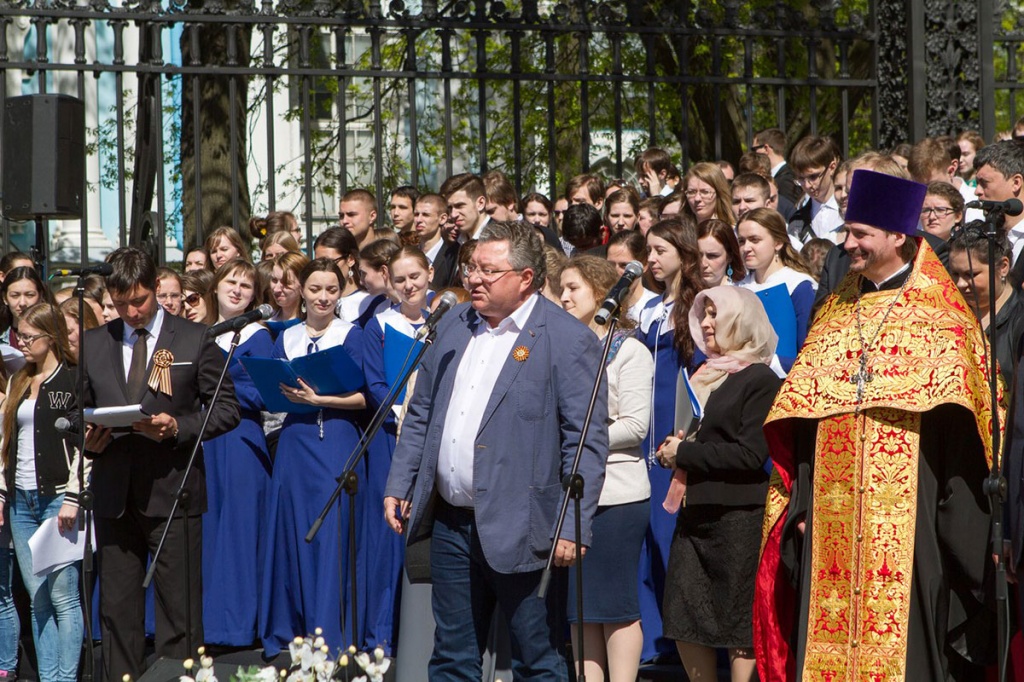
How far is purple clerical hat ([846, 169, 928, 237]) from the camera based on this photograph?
5.84m

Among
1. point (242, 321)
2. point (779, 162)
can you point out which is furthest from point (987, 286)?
point (779, 162)

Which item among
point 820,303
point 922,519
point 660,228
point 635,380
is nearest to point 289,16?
point 660,228

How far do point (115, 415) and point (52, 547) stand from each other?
1.12 meters

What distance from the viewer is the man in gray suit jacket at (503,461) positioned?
612 centimetres

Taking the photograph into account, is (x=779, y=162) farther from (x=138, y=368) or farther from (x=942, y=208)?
(x=138, y=368)

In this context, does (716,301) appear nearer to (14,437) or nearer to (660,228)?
(660,228)

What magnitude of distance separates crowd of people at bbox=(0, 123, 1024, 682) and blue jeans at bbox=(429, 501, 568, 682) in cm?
1

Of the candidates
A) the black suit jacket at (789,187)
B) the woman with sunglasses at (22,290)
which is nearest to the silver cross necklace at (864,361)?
the woman with sunglasses at (22,290)

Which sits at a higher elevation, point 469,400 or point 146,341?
point 146,341

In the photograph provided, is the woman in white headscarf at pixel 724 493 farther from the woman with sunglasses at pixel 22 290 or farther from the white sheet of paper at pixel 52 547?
the woman with sunglasses at pixel 22 290

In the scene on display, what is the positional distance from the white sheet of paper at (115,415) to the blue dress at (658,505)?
261 centimetres

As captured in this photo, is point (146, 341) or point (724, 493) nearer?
point (724, 493)

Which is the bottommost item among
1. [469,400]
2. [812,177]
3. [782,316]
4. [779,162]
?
[469,400]

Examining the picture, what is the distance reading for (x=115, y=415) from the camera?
288 inches
